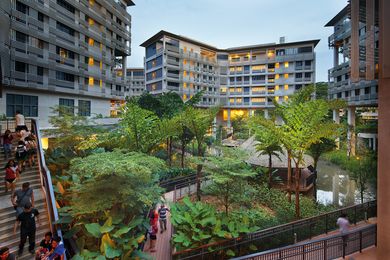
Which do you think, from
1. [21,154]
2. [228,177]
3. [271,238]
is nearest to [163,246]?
[228,177]

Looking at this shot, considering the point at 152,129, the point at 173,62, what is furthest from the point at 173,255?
the point at 173,62

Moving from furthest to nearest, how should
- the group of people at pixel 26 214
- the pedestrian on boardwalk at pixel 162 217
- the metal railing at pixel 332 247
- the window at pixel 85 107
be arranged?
the window at pixel 85 107 → the pedestrian on boardwalk at pixel 162 217 → the metal railing at pixel 332 247 → the group of people at pixel 26 214

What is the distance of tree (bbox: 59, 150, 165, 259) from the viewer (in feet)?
26.5

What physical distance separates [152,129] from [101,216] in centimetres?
822

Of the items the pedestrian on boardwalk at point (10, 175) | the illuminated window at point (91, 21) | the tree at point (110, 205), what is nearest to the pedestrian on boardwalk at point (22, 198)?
the tree at point (110, 205)

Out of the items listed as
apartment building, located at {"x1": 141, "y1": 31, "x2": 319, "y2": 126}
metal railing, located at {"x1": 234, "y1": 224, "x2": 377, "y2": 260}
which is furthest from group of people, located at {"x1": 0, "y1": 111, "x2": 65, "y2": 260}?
apartment building, located at {"x1": 141, "y1": 31, "x2": 319, "y2": 126}

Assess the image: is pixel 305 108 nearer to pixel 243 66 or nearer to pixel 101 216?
pixel 101 216

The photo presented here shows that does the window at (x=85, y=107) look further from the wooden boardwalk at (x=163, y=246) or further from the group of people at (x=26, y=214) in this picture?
the wooden boardwalk at (x=163, y=246)

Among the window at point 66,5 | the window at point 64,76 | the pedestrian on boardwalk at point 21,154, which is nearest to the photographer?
the pedestrian on boardwalk at point 21,154

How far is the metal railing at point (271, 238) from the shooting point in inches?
375

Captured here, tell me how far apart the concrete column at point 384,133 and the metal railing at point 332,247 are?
2.37 metres

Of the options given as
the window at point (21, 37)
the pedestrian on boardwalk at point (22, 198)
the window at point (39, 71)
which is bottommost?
the pedestrian on boardwalk at point (22, 198)

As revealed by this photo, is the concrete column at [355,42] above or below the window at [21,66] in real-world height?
below

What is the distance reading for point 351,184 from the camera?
22.8 metres
